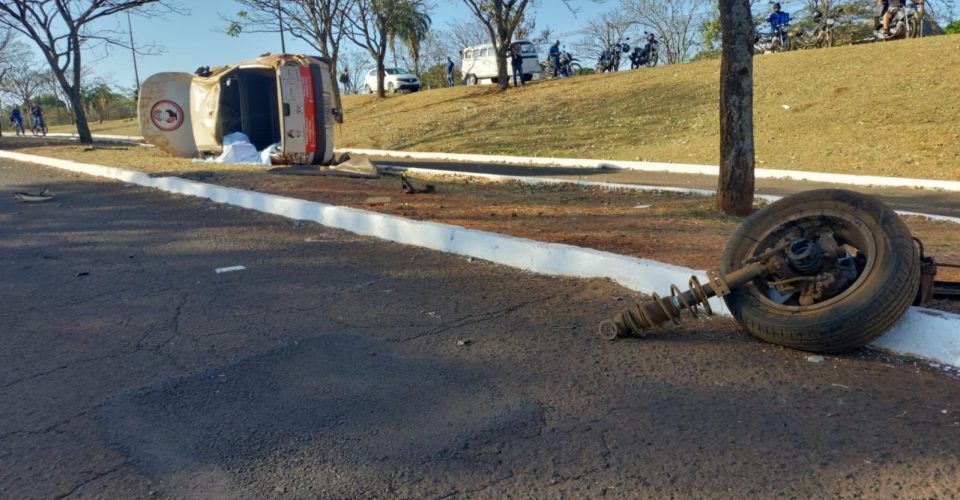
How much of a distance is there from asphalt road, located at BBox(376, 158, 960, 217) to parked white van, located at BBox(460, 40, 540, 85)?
16027 mm

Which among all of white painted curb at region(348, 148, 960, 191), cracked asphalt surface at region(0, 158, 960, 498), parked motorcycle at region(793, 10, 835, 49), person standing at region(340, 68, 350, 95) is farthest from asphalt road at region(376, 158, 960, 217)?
person standing at region(340, 68, 350, 95)

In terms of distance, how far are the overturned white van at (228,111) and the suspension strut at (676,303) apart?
10871 mm

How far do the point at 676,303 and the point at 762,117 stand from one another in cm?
1540

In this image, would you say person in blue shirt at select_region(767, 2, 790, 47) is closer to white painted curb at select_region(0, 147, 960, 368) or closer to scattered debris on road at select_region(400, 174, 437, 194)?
scattered debris on road at select_region(400, 174, 437, 194)

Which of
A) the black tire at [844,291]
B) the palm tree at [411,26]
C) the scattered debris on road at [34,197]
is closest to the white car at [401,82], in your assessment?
the palm tree at [411,26]

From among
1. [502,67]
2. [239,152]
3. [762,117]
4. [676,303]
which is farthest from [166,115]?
[502,67]

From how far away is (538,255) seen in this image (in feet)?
18.9

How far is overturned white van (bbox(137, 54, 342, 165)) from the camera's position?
1398 cm

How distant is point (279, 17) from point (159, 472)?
1244 inches

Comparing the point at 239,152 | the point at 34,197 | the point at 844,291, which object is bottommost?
the point at 844,291

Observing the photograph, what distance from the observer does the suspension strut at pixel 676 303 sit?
12.8ft

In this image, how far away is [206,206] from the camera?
960cm

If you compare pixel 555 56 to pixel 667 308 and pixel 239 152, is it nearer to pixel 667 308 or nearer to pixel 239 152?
pixel 239 152

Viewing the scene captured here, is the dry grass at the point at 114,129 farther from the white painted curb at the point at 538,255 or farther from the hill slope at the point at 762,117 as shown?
the white painted curb at the point at 538,255
